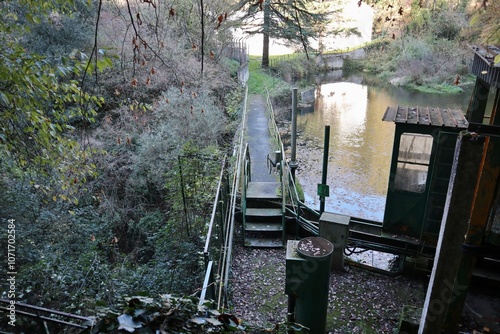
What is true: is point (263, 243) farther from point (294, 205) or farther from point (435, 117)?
point (435, 117)

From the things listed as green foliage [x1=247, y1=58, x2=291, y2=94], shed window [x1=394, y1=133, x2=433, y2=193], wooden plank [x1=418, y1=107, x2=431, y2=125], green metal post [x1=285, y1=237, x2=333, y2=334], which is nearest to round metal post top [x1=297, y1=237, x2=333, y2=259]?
green metal post [x1=285, y1=237, x2=333, y2=334]

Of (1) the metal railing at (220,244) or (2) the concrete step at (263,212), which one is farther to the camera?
(2) the concrete step at (263,212)

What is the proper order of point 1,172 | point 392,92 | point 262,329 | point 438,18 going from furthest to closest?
point 392,92
point 438,18
point 1,172
point 262,329

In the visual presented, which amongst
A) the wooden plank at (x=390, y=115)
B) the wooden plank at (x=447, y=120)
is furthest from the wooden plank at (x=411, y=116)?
the wooden plank at (x=447, y=120)

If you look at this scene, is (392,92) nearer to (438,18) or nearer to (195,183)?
(438,18)

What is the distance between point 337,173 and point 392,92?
17.0 meters

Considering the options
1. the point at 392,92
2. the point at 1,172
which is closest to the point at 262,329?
the point at 1,172

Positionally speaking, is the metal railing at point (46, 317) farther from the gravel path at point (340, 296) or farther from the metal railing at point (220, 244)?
the gravel path at point (340, 296)

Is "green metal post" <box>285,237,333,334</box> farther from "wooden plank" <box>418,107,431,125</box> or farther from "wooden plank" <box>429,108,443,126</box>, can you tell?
"wooden plank" <box>429,108,443,126</box>

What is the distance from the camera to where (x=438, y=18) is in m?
26.5

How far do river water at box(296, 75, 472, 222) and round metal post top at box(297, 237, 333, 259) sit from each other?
7.96 m

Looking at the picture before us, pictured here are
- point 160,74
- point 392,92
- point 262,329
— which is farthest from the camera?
point 392,92

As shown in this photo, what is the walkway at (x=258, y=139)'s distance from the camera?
10.6 meters

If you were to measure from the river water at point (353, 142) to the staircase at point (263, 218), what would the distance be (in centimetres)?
400
